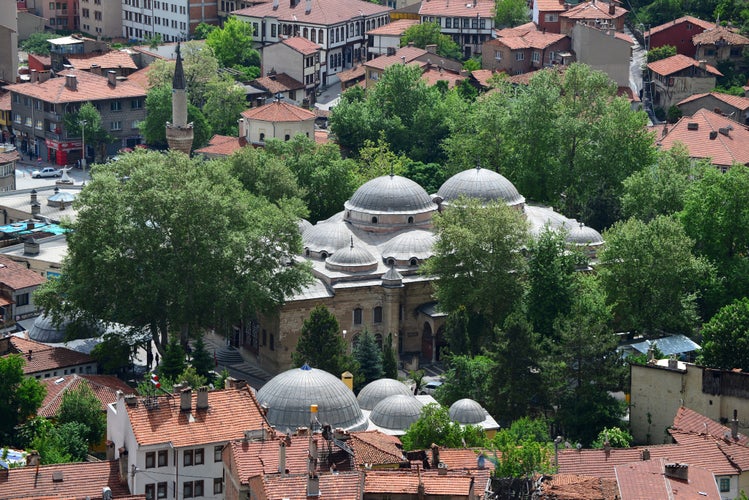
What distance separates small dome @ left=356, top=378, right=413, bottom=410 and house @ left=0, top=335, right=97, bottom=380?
43.7 feet

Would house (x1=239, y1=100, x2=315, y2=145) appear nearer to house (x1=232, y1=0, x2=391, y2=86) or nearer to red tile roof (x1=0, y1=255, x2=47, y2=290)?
house (x1=232, y1=0, x2=391, y2=86)

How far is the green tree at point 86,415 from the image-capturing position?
81438mm

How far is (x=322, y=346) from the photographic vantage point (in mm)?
89438

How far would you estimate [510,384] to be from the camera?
85812 mm

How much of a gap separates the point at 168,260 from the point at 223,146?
39.9 meters

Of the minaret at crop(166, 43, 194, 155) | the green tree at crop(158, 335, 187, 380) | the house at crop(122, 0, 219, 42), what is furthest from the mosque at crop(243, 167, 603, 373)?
the house at crop(122, 0, 219, 42)

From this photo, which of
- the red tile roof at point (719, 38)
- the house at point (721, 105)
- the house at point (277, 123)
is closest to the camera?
the house at point (277, 123)

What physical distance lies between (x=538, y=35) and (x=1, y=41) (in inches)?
1607

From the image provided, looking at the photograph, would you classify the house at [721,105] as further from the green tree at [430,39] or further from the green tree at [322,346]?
the green tree at [322,346]

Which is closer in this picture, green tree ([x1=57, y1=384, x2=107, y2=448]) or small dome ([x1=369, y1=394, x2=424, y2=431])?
green tree ([x1=57, y1=384, x2=107, y2=448])

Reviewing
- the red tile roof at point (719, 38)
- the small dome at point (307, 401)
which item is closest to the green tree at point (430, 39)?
the red tile roof at point (719, 38)

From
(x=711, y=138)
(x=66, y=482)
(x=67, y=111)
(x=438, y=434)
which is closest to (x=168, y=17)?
(x=67, y=111)

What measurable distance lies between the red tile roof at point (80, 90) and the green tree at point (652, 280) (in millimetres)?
57623

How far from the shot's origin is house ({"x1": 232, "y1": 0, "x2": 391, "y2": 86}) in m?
161
